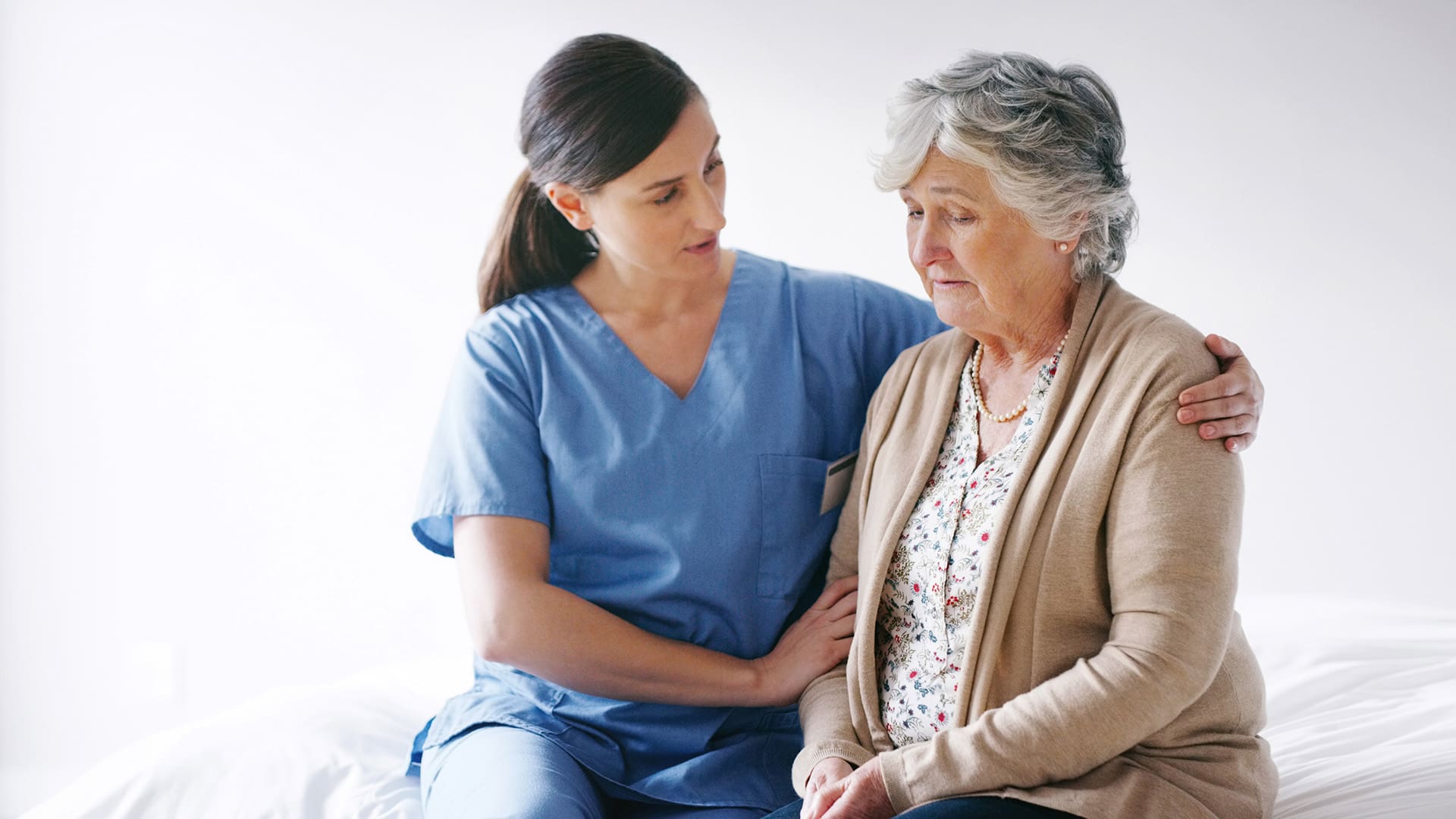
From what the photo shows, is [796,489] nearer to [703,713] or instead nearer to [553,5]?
[703,713]

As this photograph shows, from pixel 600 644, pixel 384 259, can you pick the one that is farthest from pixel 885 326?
pixel 384 259

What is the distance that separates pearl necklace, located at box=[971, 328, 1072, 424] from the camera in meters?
1.40

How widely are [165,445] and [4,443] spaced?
0.39 metres

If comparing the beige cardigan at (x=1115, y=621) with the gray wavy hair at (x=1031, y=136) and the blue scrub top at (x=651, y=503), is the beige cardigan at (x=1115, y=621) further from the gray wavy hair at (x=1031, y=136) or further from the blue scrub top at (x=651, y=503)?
the blue scrub top at (x=651, y=503)

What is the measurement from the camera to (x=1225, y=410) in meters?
1.22

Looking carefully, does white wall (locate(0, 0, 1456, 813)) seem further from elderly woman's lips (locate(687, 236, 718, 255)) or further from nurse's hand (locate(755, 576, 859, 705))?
nurse's hand (locate(755, 576, 859, 705))

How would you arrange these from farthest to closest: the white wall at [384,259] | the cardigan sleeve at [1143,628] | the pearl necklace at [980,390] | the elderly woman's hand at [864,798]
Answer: the white wall at [384,259]
the pearl necklace at [980,390]
the elderly woman's hand at [864,798]
the cardigan sleeve at [1143,628]

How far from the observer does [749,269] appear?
1.82m

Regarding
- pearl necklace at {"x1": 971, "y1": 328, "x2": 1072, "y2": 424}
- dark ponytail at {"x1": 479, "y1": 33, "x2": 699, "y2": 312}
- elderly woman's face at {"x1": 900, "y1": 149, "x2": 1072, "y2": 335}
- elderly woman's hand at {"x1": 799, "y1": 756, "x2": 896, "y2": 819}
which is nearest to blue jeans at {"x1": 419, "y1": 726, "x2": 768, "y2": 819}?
elderly woman's hand at {"x1": 799, "y1": 756, "x2": 896, "y2": 819}

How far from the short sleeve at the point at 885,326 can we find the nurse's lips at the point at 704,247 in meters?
0.23

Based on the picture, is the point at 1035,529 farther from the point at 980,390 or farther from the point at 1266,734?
the point at 1266,734

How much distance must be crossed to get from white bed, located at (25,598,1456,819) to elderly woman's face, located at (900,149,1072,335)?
66 cm

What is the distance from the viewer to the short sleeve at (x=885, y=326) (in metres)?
1.78

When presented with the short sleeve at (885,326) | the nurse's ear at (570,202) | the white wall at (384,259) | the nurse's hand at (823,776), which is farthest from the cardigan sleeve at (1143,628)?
the white wall at (384,259)
